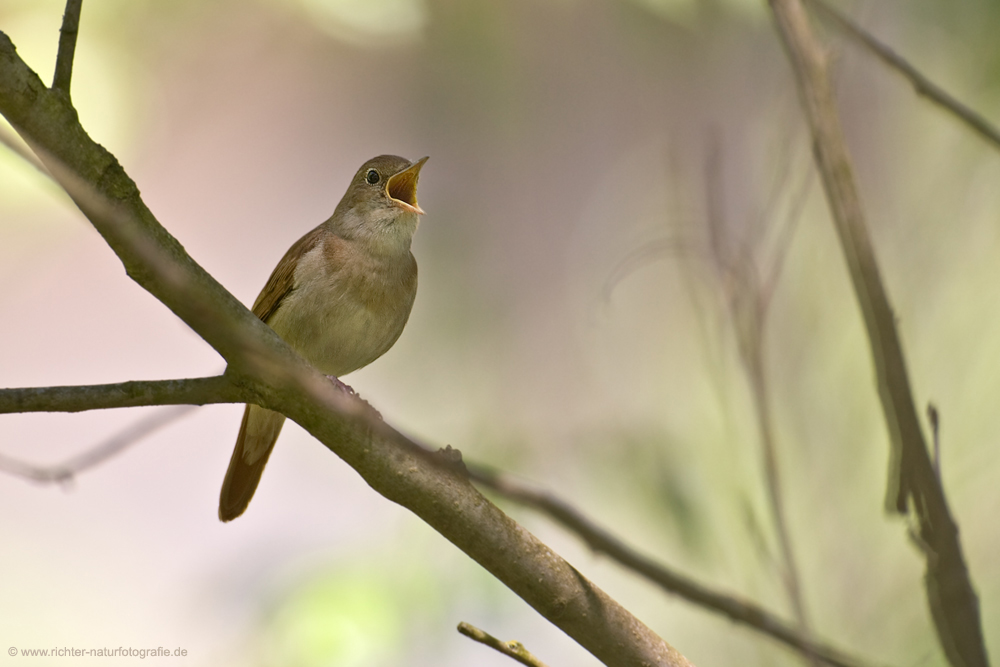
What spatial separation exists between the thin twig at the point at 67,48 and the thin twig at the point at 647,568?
0.79 m

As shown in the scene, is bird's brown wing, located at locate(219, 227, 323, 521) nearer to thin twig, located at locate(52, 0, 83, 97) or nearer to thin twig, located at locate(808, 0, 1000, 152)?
thin twig, located at locate(52, 0, 83, 97)

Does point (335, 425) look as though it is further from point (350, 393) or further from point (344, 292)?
point (344, 292)

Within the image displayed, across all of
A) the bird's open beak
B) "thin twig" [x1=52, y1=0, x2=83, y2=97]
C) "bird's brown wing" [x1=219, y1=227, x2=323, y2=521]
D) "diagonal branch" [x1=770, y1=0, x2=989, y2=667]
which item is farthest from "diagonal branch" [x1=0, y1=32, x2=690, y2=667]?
the bird's open beak

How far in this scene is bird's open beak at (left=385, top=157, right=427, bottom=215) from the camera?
8.54 ft

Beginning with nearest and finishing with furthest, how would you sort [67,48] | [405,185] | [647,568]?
1. [647,568]
2. [67,48]
3. [405,185]

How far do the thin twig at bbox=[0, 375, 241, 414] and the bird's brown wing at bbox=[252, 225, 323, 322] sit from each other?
3.09 ft

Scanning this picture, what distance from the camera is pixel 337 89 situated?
353cm

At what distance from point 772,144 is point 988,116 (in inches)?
25.5

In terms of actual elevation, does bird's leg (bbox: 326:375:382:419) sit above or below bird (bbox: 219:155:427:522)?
below

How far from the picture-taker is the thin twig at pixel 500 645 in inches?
49.0

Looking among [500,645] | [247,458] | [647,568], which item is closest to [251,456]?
[247,458]

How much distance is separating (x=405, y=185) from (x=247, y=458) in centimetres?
94

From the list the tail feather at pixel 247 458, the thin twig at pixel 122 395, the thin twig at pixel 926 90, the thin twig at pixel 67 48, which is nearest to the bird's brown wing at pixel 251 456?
the tail feather at pixel 247 458

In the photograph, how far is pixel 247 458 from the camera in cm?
254
